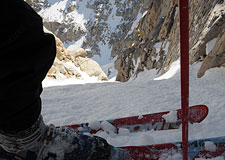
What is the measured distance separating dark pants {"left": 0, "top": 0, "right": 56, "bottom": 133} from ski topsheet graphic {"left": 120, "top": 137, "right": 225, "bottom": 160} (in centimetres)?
60

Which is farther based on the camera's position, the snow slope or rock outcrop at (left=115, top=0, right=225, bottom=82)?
rock outcrop at (left=115, top=0, right=225, bottom=82)

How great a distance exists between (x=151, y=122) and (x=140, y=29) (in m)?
14.8

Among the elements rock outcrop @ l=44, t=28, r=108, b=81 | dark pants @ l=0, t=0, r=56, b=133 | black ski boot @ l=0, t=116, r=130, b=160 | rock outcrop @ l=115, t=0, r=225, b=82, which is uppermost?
dark pants @ l=0, t=0, r=56, b=133

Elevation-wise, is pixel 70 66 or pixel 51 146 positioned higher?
pixel 51 146

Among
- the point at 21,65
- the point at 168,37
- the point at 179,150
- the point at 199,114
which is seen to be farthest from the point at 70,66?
the point at 21,65

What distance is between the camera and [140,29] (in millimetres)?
15484

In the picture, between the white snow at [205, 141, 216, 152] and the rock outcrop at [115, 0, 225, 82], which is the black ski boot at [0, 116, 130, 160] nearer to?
the white snow at [205, 141, 216, 152]

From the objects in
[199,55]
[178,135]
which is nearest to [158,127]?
[178,135]

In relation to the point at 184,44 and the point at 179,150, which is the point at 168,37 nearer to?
the point at 179,150

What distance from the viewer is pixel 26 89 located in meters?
0.66

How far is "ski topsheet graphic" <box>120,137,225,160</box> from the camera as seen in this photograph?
1.00 metres

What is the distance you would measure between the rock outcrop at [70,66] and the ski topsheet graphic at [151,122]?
14.1 m

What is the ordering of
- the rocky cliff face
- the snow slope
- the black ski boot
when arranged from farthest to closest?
the rocky cliff face
the snow slope
the black ski boot

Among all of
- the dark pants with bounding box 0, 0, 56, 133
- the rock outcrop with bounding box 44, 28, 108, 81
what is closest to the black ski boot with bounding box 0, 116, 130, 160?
the dark pants with bounding box 0, 0, 56, 133
